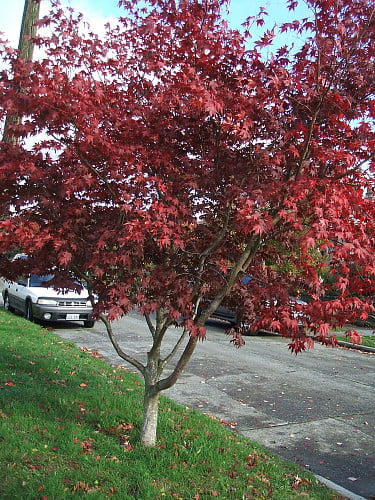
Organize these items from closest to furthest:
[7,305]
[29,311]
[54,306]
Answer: [54,306], [29,311], [7,305]

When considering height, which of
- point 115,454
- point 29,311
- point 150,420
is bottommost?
point 115,454

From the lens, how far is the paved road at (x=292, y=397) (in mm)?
5422

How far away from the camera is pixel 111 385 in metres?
6.88

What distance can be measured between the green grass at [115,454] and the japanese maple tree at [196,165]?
99 cm

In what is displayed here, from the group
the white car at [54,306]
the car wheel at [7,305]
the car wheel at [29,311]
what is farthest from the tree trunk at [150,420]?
the car wheel at [7,305]

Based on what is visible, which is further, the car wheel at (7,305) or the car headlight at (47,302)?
the car wheel at (7,305)

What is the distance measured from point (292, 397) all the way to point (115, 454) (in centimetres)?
415

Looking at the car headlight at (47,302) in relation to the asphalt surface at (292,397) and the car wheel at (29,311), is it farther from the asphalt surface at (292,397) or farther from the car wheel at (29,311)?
the asphalt surface at (292,397)

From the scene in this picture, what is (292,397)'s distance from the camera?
779cm

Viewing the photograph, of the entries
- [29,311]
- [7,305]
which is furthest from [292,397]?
[7,305]

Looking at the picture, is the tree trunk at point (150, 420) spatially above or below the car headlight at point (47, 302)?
below

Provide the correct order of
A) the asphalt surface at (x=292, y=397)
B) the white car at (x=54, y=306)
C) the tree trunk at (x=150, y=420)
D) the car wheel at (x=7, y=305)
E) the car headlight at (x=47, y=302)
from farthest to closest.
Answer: the car wheel at (x=7, y=305) < the car headlight at (x=47, y=302) < the white car at (x=54, y=306) < the asphalt surface at (x=292, y=397) < the tree trunk at (x=150, y=420)

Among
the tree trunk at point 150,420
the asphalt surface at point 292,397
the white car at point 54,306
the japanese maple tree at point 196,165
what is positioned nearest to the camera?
the japanese maple tree at point 196,165

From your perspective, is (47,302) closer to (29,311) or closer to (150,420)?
(29,311)
